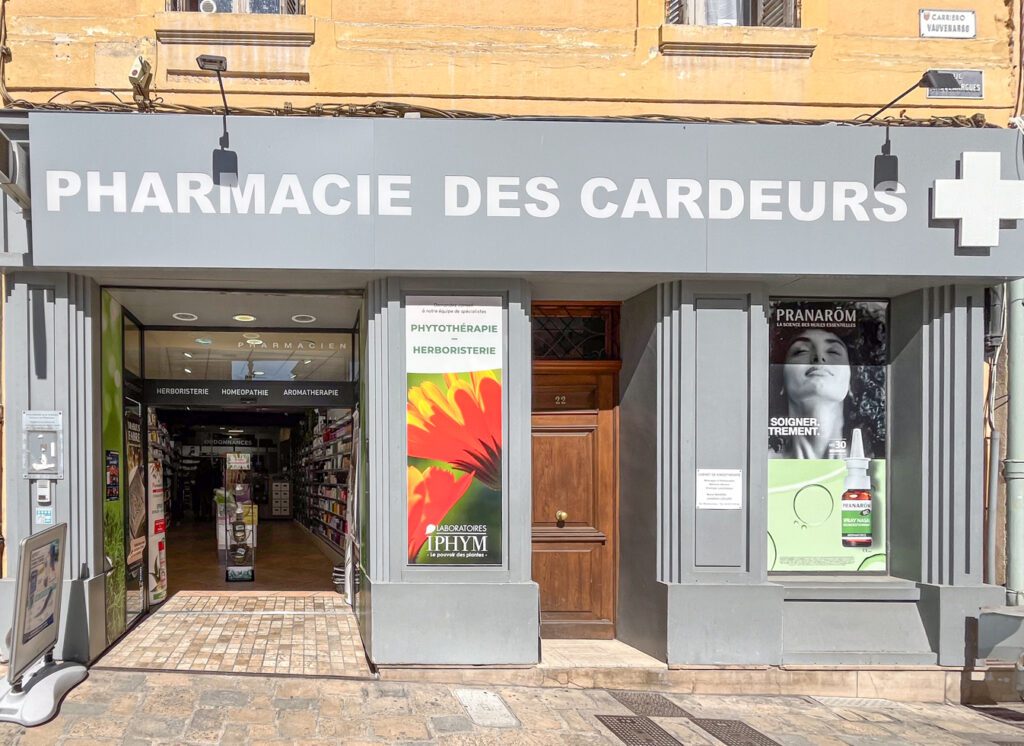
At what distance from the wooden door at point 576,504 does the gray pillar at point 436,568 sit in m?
0.84

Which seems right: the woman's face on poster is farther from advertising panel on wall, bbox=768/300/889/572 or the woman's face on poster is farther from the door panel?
the door panel

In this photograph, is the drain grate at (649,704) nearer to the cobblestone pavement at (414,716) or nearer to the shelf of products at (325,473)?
the cobblestone pavement at (414,716)

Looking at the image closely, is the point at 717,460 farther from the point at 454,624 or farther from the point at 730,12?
the point at 730,12

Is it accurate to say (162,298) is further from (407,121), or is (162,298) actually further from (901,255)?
(901,255)

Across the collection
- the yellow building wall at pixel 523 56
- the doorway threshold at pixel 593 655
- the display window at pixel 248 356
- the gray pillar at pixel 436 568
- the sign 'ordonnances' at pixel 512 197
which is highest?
the yellow building wall at pixel 523 56

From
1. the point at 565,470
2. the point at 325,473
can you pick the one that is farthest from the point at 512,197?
the point at 325,473

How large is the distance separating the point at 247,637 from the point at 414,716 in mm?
2346

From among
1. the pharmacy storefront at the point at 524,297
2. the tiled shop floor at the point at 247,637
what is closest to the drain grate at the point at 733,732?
the pharmacy storefront at the point at 524,297

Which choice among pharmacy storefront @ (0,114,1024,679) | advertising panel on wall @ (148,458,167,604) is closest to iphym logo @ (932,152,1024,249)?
pharmacy storefront @ (0,114,1024,679)

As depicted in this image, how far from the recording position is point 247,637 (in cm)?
703

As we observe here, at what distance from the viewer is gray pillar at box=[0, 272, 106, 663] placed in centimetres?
608

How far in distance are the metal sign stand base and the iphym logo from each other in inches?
290

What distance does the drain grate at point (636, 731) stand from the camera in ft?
16.9

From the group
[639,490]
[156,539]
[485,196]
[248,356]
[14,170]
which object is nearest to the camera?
[14,170]
